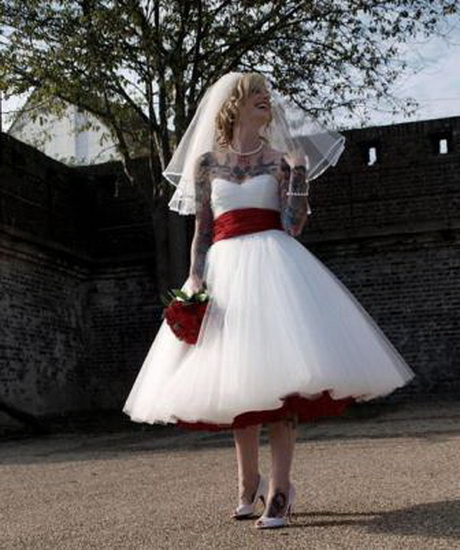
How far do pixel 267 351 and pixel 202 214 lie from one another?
78cm

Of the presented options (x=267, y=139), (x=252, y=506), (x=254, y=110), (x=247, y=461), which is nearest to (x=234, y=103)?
(x=254, y=110)

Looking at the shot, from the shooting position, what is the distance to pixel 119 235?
15.7 m

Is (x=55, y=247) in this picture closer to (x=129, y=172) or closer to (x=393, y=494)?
(x=129, y=172)

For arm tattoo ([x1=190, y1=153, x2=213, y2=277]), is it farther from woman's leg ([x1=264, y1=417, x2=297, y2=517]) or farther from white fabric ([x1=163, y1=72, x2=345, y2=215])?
woman's leg ([x1=264, y1=417, x2=297, y2=517])

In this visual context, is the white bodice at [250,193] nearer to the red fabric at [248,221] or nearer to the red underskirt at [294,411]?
the red fabric at [248,221]

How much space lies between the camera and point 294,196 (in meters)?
3.76

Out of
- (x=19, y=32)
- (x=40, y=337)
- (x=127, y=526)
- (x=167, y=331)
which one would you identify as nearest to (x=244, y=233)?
(x=167, y=331)

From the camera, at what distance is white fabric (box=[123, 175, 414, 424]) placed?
11.1ft

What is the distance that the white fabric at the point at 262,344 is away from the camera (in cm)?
338

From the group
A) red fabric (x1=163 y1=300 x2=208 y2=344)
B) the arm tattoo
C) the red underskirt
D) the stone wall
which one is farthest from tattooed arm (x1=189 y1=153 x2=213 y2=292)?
Answer: the stone wall

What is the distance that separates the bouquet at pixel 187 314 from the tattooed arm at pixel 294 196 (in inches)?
18.0

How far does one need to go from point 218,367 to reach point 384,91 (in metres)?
10.9

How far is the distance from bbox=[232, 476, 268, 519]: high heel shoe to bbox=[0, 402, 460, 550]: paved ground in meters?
0.06

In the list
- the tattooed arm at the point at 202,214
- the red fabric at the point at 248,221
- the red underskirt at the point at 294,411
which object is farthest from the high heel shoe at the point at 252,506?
the red fabric at the point at 248,221
